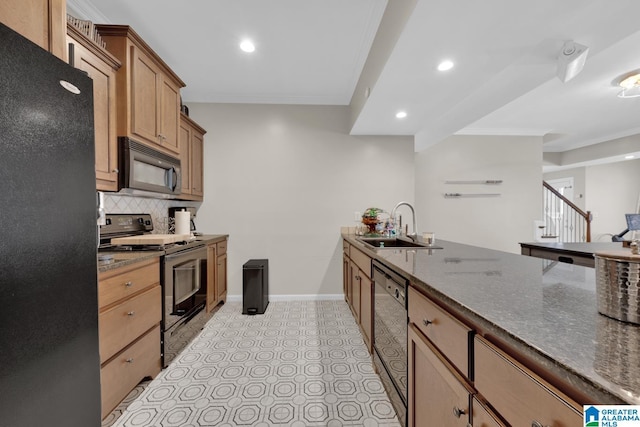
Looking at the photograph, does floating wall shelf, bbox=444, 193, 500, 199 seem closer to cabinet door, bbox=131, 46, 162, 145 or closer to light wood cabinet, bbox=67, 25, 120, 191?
cabinet door, bbox=131, 46, 162, 145

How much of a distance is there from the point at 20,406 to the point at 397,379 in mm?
1453

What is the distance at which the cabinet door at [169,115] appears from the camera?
2.29m

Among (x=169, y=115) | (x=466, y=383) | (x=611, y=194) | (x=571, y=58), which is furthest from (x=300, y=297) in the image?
(x=611, y=194)

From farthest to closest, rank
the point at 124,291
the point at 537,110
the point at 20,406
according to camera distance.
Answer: the point at 537,110, the point at 124,291, the point at 20,406

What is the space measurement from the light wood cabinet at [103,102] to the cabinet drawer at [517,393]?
219 centimetres

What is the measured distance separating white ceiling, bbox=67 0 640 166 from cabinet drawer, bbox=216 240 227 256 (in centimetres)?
191

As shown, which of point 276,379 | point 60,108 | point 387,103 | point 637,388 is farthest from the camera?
point 387,103

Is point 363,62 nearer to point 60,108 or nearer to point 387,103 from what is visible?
point 387,103

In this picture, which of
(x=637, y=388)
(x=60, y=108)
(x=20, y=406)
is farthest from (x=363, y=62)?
(x=20, y=406)

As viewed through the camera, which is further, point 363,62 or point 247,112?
point 247,112

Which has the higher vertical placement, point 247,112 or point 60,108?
point 247,112

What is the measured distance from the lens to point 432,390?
97 cm

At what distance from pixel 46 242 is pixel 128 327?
3.15 ft

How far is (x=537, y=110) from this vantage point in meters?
3.75
